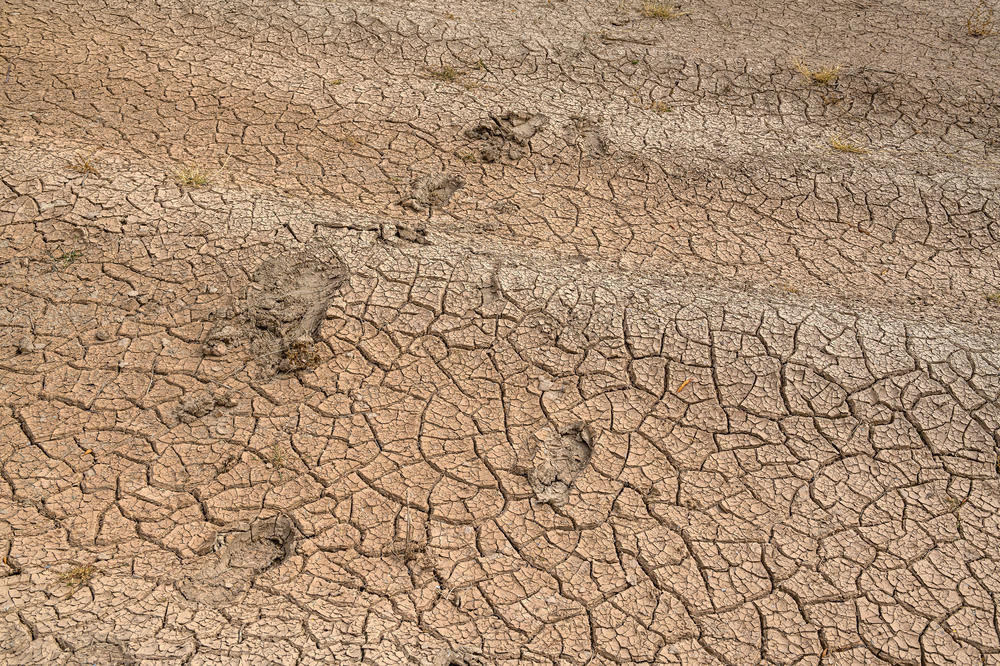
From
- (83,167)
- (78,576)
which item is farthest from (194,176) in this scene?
(78,576)

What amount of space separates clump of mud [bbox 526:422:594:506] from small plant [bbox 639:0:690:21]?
12.6 ft

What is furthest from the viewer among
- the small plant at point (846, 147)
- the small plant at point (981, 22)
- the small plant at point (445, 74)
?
the small plant at point (981, 22)

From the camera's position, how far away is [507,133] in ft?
16.4

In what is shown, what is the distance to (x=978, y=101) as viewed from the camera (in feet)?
18.0

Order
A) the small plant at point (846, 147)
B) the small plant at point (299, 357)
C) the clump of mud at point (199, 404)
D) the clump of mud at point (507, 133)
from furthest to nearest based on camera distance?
the small plant at point (846, 147), the clump of mud at point (507, 133), the small plant at point (299, 357), the clump of mud at point (199, 404)

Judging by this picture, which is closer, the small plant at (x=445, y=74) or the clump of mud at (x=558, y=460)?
the clump of mud at (x=558, y=460)

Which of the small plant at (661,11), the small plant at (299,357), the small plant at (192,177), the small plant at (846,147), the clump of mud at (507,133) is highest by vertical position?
the small plant at (661,11)

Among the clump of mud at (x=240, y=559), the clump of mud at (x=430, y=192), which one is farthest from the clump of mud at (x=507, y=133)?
the clump of mud at (x=240, y=559)

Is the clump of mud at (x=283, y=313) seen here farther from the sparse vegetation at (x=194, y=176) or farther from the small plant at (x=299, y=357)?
the sparse vegetation at (x=194, y=176)

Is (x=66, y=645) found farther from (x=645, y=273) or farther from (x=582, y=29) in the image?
(x=582, y=29)

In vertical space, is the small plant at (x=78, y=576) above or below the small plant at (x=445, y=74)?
below

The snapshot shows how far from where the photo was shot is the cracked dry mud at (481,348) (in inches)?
119

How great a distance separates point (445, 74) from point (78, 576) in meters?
3.75

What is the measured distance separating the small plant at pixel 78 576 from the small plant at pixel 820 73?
519 centimetres
